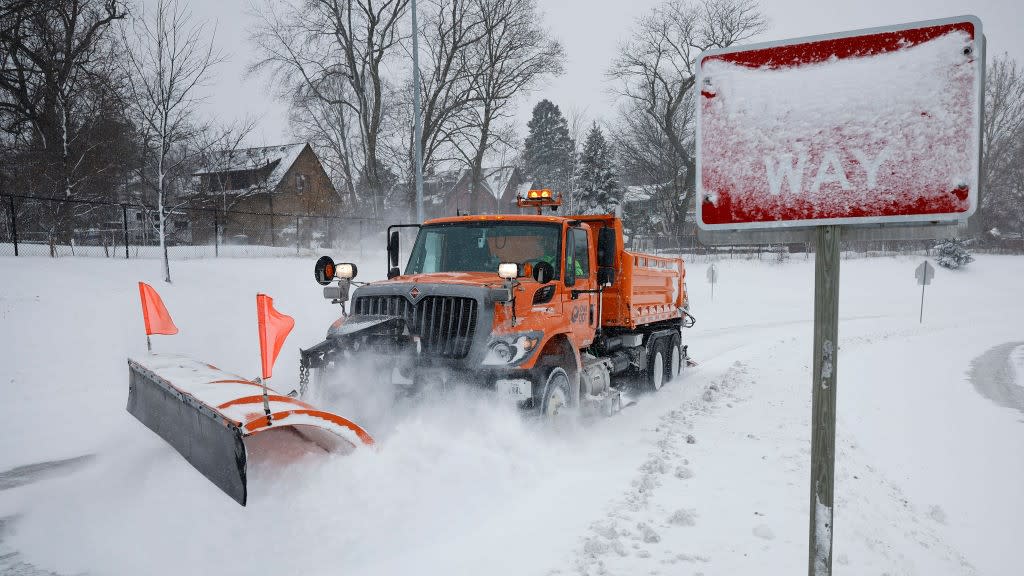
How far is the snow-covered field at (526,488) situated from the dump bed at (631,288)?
4.24ft

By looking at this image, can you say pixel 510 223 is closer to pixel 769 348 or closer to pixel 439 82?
pixel 769 348

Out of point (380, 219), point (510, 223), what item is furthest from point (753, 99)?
point (380, 219)

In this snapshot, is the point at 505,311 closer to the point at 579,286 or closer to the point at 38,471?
the point at 579,286

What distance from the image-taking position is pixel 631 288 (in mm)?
8320

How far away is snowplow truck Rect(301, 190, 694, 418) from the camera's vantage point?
559 centimetres

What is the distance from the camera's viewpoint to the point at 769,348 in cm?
1492

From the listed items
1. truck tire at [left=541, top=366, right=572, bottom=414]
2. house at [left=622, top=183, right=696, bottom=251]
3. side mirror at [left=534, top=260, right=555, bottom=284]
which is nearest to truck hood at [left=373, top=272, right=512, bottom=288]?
side mirror at [left=534, top=260, right=555, bottom=284]

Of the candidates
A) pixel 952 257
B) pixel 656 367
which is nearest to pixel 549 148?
pixel 952 257

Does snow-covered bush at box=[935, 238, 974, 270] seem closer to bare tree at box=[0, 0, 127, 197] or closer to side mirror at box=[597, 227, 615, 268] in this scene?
side mirror at box=[597, 227, 615, 268]

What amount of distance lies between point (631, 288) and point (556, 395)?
268cm

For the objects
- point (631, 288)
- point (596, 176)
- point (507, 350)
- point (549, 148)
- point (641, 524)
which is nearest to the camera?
point (641, 524)

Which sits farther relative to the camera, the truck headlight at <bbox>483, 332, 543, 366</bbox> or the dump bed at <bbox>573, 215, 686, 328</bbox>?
the dump bed at <bbox>573, 215, 686, 328</bbox>

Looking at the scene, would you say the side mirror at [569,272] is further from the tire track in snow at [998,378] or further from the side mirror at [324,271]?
the tire track in snow at [998,378]

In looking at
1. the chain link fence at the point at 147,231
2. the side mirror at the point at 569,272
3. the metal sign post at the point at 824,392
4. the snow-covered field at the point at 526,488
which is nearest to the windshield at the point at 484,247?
the side mirror at the point at 569,272
